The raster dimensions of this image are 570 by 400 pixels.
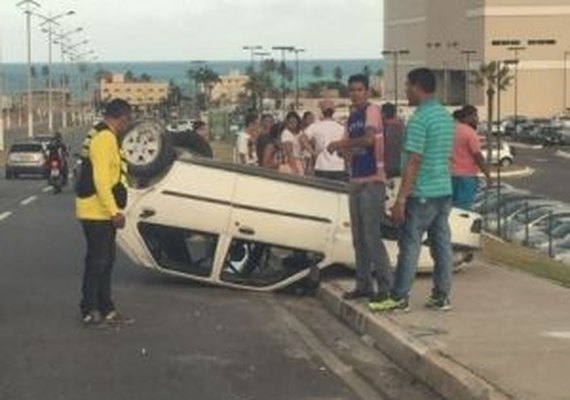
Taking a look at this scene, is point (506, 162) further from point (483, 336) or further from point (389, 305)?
point (483, 336)

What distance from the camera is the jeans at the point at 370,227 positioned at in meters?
10.9

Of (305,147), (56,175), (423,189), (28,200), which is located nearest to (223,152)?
(56,175)

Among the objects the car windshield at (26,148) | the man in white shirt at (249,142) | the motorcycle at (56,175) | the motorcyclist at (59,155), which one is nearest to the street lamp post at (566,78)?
the car windshield at (26,148)

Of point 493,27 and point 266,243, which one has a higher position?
point 493,27

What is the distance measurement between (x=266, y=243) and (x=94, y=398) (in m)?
4.75

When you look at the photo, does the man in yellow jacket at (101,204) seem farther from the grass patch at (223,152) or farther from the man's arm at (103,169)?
the grass patch at (223,152)

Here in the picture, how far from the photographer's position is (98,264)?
10750 millimetres

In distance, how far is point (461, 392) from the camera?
7.62m

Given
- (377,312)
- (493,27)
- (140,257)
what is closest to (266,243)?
(140,257)

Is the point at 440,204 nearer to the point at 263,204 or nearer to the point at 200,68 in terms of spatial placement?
the point at 263,204

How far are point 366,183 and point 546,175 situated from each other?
56324 millimetres

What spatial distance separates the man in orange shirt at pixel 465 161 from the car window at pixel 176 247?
2770 millimetres

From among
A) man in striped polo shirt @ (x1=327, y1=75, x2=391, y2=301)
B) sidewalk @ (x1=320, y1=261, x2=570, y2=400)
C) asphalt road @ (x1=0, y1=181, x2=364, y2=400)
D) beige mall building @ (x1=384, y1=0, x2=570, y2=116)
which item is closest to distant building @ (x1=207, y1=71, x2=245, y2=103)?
beige mall building @ (x1=384, y1=0, x2=570, y2=116)

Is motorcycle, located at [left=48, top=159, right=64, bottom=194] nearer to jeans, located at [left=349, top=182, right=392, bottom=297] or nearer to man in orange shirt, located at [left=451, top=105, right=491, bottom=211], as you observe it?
man in orange shirt, located at [left=451, top=105, right=491, bottom=211]
